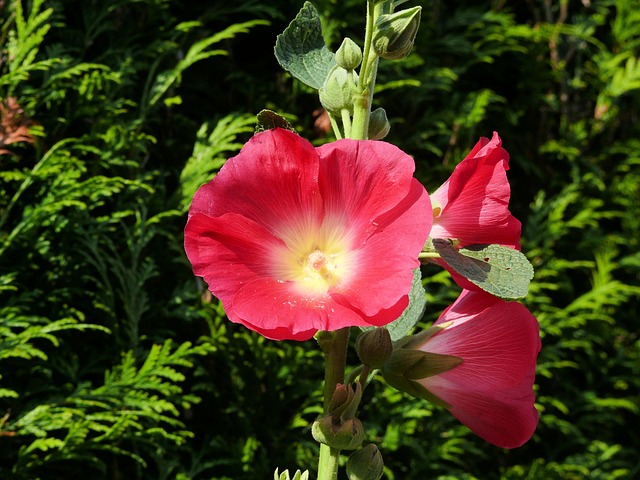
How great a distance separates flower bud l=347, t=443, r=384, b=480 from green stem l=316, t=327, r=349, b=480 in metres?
0.02

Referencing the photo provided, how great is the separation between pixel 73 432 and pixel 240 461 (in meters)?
0.41

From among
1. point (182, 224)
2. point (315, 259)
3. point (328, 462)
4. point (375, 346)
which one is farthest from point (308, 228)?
point (182, 224)

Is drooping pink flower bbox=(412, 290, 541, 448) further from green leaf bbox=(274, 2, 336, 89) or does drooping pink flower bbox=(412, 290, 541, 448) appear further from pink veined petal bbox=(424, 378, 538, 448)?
green leaf bbox=(274, 2, 336, 89)

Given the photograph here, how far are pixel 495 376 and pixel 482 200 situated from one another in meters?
0.19

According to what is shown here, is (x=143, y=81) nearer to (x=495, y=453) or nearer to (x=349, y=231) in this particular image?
(x=349, y=231)

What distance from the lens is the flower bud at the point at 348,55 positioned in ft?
2.76

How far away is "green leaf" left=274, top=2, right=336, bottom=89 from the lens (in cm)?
91

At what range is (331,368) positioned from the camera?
2.72 ft

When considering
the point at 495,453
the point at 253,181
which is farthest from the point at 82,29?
the point at 495,453

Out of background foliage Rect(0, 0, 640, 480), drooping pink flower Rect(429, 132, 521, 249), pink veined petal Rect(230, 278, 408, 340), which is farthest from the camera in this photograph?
background foliage Rect(0, 0, 640, 480)

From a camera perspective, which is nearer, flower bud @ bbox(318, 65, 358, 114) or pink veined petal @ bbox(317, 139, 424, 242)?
pink veined petal @ bbox(317, 139, 424, 242)

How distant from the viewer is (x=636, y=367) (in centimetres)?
260

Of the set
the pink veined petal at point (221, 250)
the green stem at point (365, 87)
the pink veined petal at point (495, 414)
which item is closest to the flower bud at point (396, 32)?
the green stem at point (365, 87)

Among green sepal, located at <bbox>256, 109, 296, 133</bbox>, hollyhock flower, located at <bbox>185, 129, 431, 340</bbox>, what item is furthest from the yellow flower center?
green sepal, located at <bbox>256, 109, 296, 133</bbox>
